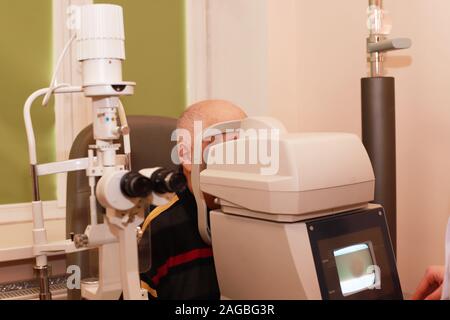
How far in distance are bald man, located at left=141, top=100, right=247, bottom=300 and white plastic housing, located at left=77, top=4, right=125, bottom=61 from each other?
489 mm

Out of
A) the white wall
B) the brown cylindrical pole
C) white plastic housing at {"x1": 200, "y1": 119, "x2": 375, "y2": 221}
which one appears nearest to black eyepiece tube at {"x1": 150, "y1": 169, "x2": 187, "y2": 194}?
white plastic housing at {"x1": 200, "y1": 119, "x2": 375, "y2": 221}

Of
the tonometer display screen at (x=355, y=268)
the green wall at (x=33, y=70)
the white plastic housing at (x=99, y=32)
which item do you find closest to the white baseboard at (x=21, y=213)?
the green wall at (x=33, y=70)

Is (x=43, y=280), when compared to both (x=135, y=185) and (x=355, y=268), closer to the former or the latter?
(x=135, y=185)

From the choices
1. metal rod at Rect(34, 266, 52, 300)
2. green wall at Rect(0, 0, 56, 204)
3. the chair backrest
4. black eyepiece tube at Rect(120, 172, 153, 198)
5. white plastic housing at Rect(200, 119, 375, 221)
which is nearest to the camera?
black eyepiece tube at Rect(120, 172, 153, 198)

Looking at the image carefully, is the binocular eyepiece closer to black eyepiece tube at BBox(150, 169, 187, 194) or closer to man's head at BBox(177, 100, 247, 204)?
black eyepiece tube at BBox(150, 169, 187, 194)

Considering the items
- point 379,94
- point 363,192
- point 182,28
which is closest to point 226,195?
point 363,192

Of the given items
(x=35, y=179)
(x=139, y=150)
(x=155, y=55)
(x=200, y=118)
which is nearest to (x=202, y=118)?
(x=200, y=118)

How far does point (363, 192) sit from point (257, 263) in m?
0.27

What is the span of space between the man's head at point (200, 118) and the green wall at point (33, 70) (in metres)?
0.86

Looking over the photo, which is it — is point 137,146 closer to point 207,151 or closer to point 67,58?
point 207,151

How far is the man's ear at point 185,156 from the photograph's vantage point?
1461mm

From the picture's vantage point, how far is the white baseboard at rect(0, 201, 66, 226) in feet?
6.84

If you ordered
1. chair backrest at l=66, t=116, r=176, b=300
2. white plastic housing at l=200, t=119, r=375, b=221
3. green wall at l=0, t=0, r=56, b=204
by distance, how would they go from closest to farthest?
white plastic housing at l=200, t=119, r=375, b=221, chair backrest at l=66, t=116, r=176, b=300, green wall at l=0, t=0, r=56, b=204

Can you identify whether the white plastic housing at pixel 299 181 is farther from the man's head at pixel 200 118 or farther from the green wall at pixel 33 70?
the green wall at pixel 33 70
